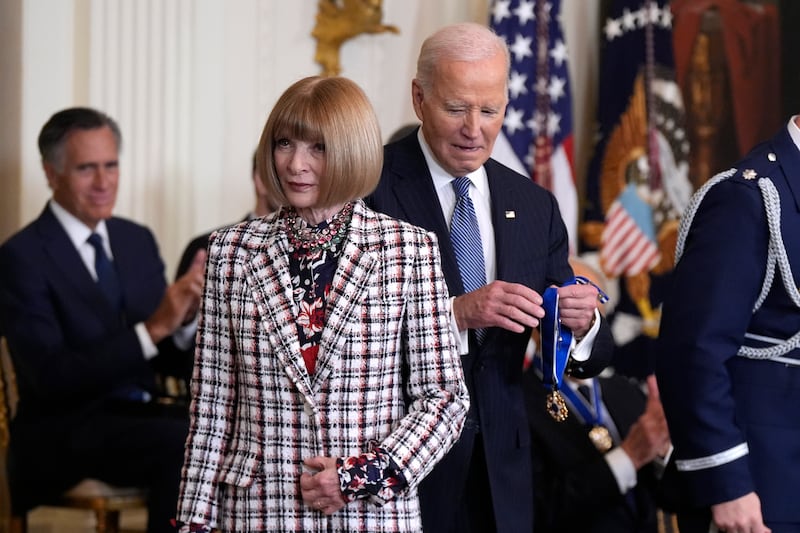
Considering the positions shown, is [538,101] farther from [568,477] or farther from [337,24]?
[568,477]

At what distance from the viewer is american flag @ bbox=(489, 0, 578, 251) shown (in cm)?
650

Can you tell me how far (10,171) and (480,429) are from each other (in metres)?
3.27

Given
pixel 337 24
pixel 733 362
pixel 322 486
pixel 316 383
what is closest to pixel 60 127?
pixel 337 24

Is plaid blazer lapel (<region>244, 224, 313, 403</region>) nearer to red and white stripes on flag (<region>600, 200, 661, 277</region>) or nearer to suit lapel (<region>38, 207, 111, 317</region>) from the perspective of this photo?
suit lapel (<region>38, 207, 111, 317</region>)

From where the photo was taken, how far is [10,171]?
5402 mm

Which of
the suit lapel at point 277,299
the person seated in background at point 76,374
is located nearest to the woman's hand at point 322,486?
the suit lapel at point 277,299

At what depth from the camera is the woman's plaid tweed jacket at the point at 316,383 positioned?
247 cm

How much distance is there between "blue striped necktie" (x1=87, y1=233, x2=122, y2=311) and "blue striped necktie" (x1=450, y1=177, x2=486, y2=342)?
230cm

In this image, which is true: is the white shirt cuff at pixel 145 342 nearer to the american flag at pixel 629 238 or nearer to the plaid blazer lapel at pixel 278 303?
the plaid blazer lapel at pixel 278 303

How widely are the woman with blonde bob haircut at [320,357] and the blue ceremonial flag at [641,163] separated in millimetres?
4257

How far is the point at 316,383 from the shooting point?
2.47 meters

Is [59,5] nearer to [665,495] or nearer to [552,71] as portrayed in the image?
[552,71]

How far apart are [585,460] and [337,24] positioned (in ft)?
10.1

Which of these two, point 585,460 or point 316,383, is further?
point 585,460
